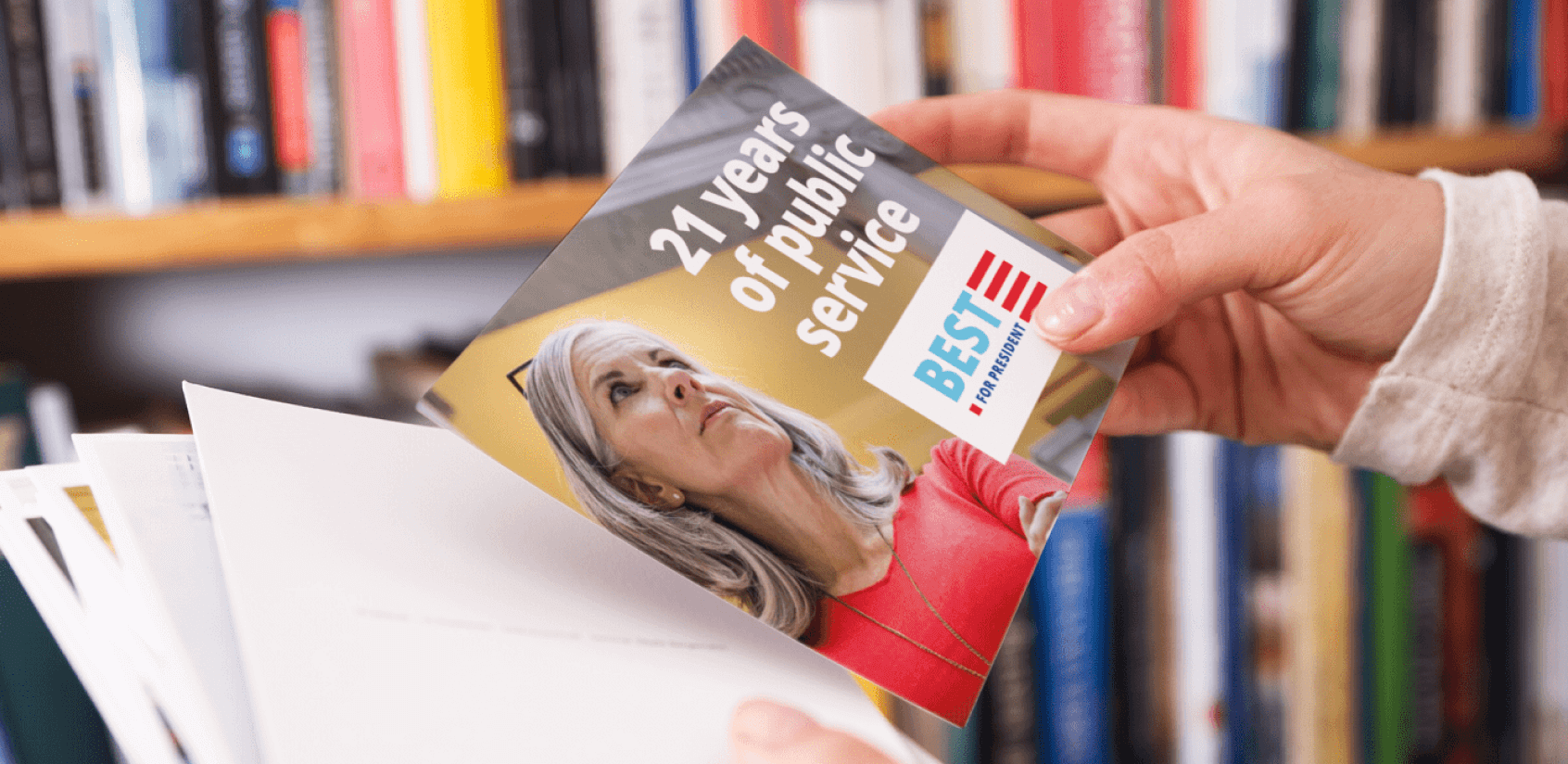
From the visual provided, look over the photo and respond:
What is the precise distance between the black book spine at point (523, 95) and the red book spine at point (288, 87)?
16 cm

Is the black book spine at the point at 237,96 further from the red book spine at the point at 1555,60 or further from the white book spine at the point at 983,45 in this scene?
the red book spine at the point at 1555,60

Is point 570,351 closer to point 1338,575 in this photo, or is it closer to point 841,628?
point 841,628

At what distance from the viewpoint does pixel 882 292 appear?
41 centimetres

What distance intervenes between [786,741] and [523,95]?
0.55 meters

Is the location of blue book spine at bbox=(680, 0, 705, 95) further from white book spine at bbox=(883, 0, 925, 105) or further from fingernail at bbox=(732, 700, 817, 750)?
fingernail at bbox=(732, 700, 817, 750)

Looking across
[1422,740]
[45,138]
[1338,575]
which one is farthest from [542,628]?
[1422,740]

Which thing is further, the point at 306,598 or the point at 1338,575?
the point at 1338,575

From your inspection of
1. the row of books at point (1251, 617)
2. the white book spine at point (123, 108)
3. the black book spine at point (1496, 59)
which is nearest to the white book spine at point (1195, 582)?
the row of books at point (1251, 617)

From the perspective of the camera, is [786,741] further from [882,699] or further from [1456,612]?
[1456,612]

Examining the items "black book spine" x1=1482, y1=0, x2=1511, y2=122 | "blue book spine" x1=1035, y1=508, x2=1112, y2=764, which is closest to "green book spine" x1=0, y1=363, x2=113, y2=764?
"blue book spine" x1=1035, y1=508, x2=1112, y2=764

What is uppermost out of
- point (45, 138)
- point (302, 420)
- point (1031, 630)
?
point (45, 138)

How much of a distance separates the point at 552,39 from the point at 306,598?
0.52 metres

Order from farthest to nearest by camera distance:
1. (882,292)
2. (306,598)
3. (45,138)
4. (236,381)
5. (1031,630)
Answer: (236,381) < (1031,630) < (45,138) < (882,292) < (306,598)

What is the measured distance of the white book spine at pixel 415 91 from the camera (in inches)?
26.7
